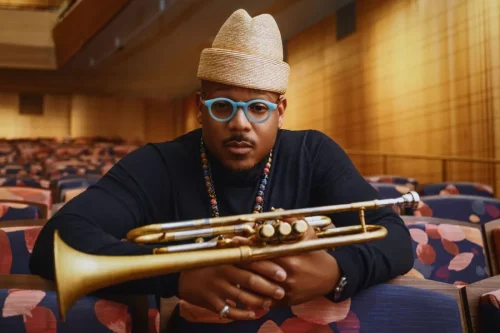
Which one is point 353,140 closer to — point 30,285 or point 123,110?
point 30,285

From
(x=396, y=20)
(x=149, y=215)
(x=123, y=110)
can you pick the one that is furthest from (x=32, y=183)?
(x=123, y=110)

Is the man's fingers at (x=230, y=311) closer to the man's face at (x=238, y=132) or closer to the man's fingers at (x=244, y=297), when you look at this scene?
the man's fingers at (x=244, y=297)

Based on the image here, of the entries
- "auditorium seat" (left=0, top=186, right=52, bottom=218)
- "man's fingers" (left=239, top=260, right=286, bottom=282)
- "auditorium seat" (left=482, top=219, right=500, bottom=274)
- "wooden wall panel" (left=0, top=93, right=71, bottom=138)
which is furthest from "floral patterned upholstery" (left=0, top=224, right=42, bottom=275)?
"wooden wall panel" (left=0, top=93, right=71, bottom=138)

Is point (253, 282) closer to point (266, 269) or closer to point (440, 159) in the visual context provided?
point (266, 269)

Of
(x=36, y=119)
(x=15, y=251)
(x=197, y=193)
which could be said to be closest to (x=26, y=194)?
(x=15, y=251)

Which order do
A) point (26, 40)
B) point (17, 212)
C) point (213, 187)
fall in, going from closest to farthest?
point (213, 187) < point (17, 212) < point (26, 40)

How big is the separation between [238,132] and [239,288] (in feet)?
0.92

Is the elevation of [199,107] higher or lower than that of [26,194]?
higher

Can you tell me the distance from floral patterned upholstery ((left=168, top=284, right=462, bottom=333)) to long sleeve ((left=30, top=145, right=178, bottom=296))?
0.15 feet

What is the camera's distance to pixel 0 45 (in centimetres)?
791

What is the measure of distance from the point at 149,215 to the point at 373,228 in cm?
36

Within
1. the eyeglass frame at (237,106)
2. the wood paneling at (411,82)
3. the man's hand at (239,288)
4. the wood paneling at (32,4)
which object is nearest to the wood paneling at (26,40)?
the wood paneling at (32,4)

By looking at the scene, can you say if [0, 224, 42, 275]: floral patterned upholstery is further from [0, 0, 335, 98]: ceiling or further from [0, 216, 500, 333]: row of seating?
[0, 0, 335, 98]: ceiling

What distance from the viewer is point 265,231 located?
21.1 inches
